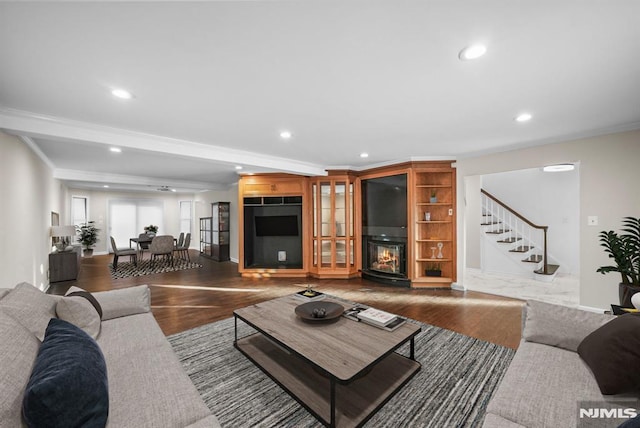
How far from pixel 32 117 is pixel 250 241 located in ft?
13.7

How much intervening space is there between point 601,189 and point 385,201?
2.93 meters

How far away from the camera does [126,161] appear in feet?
15.8

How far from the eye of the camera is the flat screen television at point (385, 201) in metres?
4.84

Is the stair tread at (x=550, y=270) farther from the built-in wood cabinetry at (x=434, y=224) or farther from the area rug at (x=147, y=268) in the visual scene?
the area rug at (x=147, y=268)

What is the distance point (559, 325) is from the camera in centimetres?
175

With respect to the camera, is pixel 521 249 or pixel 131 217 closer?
pixel 521 249

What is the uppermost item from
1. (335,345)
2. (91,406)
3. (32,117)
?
(32,117)

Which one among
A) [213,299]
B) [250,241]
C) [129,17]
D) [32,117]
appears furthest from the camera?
[250,241]

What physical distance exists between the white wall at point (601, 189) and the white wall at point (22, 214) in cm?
655

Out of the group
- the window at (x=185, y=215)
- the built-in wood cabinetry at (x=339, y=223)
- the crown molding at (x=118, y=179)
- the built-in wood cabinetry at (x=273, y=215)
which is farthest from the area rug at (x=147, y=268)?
the window at (x=185, y=215)

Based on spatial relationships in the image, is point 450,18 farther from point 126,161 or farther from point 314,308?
point 126,161

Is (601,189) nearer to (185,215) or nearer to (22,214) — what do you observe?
(22,214)

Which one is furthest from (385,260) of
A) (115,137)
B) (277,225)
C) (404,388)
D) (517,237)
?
(115,137)

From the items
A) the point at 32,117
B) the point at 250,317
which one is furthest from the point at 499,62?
A: the point at 32,117
